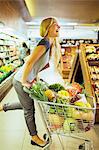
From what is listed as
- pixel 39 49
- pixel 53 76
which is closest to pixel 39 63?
pixel 39 49

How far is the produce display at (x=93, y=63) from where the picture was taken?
4189 mm

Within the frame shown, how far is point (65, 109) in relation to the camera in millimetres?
2166

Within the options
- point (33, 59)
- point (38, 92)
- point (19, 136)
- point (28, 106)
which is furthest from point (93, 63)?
point (38, 92)

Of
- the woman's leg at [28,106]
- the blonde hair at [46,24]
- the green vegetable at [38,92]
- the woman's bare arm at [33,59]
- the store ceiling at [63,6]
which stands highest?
the store ceiling at [63,6]

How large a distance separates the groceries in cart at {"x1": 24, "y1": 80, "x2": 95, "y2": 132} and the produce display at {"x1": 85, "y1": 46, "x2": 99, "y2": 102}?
190 centimetres

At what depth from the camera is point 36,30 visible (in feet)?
65.8

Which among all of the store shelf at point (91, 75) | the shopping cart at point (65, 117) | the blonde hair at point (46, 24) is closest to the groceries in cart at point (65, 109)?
the shopping cart at point (65, 117)

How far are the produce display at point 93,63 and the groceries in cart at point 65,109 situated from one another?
1899 mm

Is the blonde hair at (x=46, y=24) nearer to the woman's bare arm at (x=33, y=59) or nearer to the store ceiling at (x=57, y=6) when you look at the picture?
the woman's bare arm at (x=33, y=59)

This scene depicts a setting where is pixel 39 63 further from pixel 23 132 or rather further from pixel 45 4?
pixel 45 4

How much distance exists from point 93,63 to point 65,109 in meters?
2.61

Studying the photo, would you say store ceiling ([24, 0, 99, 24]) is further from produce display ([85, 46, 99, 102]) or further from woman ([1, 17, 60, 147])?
woman ([1, 17, 60, 147])

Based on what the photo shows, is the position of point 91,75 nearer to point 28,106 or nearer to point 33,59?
point 28,106

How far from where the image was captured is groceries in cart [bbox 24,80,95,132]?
2150 millimetres
